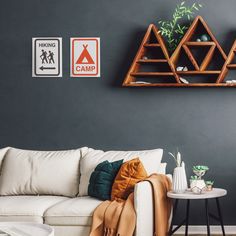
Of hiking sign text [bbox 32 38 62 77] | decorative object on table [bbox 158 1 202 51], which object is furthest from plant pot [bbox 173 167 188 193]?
hiking sign text [bbox 32 38 62 77]

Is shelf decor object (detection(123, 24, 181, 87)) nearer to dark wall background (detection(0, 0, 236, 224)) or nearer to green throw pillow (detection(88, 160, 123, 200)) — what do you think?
dark wall background (detection(0, 0, 236, 224))

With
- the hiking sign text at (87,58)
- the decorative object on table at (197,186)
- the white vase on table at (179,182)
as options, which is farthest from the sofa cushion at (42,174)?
the decorative object on table at (197,186)

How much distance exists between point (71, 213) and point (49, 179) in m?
0.74

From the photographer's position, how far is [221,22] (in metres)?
5.76

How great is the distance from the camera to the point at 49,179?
5426 millimetres

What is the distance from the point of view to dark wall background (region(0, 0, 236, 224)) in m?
5.75

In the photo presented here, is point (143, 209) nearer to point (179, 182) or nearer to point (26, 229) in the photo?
point (179, 182)

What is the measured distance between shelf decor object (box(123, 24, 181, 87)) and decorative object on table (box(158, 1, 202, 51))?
122mm

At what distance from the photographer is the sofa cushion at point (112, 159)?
534 centimetres

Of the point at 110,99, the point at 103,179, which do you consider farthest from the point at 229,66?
the point at 103,179

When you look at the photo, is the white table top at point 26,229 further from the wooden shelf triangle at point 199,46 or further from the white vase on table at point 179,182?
the wooden shelf triangle at point 199,46

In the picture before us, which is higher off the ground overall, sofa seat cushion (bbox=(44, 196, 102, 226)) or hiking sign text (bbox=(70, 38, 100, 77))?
hiking sign text (bbox=(70, 38, 100, 77))

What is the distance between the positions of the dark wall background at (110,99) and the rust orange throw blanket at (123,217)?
97 cm

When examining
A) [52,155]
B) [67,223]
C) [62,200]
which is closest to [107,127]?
[52,155]
